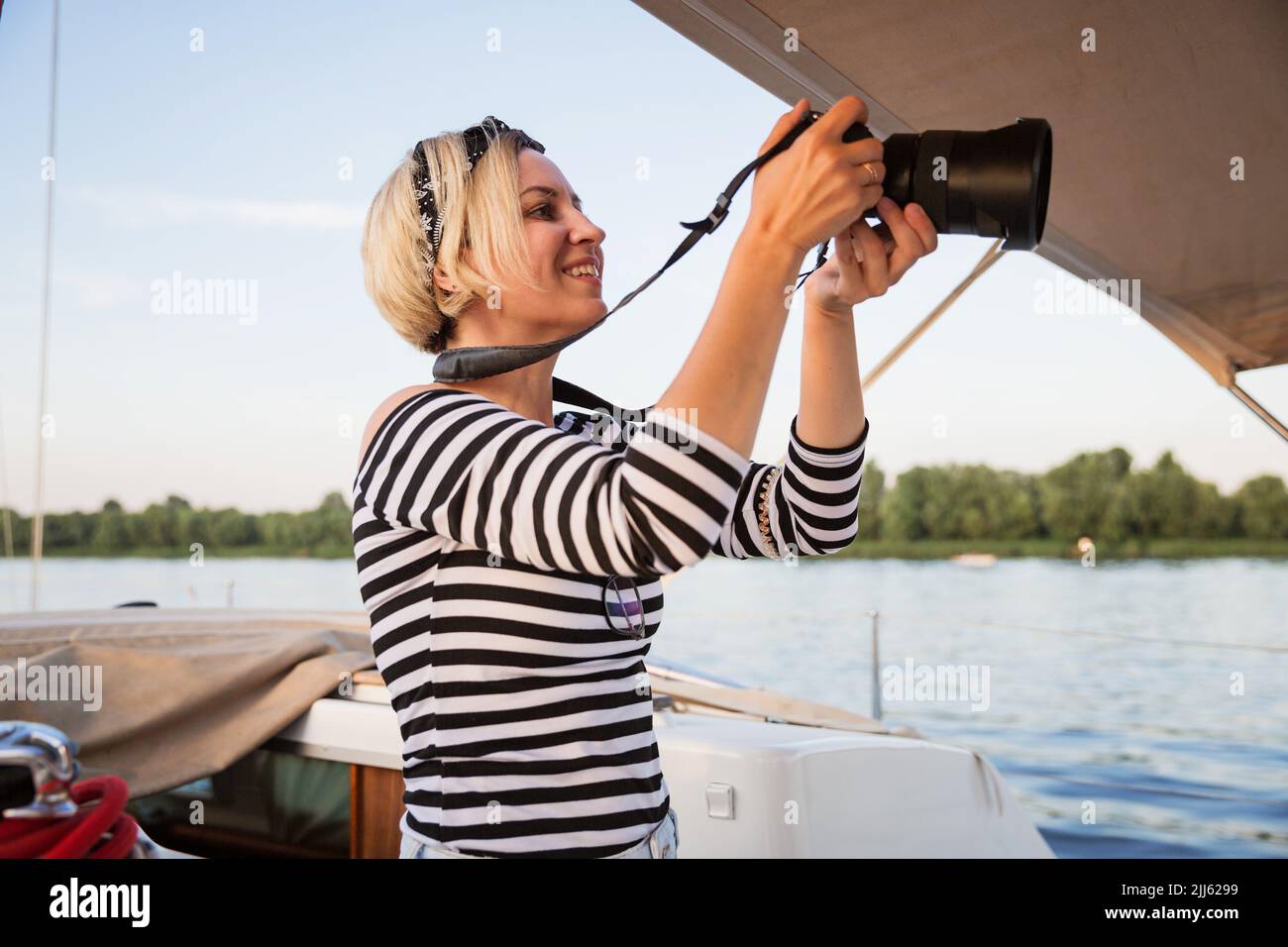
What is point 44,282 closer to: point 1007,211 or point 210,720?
point 210,720

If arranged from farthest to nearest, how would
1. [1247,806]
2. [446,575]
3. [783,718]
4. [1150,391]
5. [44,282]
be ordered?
[1150,391] → [1247,806] → [44,282] → [783,718] → [446,575]

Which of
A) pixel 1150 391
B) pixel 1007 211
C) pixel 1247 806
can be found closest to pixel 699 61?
pixel 1007 211

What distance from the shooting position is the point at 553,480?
488 millimetres

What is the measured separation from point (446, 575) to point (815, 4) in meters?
1.02

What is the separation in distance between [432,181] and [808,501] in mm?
330

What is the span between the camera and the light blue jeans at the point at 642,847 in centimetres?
59

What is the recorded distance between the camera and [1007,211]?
62cm

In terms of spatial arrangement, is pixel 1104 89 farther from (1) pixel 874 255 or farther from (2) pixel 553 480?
(2) pixel 553 480

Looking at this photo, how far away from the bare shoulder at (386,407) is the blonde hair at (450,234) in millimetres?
88

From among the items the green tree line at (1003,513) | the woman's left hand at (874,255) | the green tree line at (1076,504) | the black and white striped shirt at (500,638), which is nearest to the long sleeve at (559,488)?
the black and white striped shirt at (500,638)

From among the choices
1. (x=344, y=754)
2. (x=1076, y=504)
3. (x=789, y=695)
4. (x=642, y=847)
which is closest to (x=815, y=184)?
(x=642, y=847)

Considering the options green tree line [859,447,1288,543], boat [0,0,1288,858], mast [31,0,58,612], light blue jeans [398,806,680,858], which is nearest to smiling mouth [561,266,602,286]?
light blue jeans [398,806,680,858]

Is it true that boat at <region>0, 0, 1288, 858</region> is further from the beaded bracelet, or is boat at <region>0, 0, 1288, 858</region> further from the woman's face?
the woman's face

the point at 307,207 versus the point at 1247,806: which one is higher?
the point at 307,207
